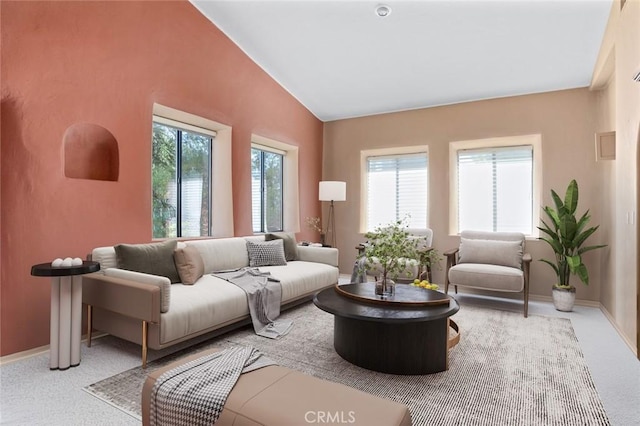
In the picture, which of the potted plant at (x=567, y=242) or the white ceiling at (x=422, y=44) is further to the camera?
the potted plant at (x=567, y=242)

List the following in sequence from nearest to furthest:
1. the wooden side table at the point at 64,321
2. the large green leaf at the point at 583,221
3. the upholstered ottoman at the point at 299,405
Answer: the upholstered ottoman at the point at 299,405 < the wooden side table at the point at 64,321 < the large green leaf at the point at 583,221

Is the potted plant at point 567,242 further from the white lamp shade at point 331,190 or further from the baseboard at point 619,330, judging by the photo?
the white lamp shade at point 331,190

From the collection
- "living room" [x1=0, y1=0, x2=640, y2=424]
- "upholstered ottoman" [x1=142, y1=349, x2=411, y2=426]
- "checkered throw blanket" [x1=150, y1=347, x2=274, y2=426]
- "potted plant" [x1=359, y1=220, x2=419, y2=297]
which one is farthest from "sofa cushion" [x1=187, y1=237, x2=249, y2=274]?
"upholstered ottoman" [x1=142, y1=349, x2=411, y2=426]

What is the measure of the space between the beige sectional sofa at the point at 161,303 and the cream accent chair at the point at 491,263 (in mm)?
2096

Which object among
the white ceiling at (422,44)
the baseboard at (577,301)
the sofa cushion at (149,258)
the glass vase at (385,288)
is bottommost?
the baseboard at (577,301)

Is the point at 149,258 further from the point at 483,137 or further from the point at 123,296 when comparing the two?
the point at 483,137

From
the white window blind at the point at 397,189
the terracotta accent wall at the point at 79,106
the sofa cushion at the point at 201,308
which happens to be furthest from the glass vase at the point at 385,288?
the white window blind at the point at 397,189

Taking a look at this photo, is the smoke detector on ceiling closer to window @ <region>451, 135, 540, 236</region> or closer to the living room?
the living room

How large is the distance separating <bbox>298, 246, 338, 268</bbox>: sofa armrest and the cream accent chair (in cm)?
150

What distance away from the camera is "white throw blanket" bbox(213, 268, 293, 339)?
127 inches

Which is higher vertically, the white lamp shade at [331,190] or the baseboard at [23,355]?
the white lamp shade at [331,190]

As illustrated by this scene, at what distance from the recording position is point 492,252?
4.50m

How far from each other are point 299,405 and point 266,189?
4462mm

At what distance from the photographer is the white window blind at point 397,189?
18.8ft
